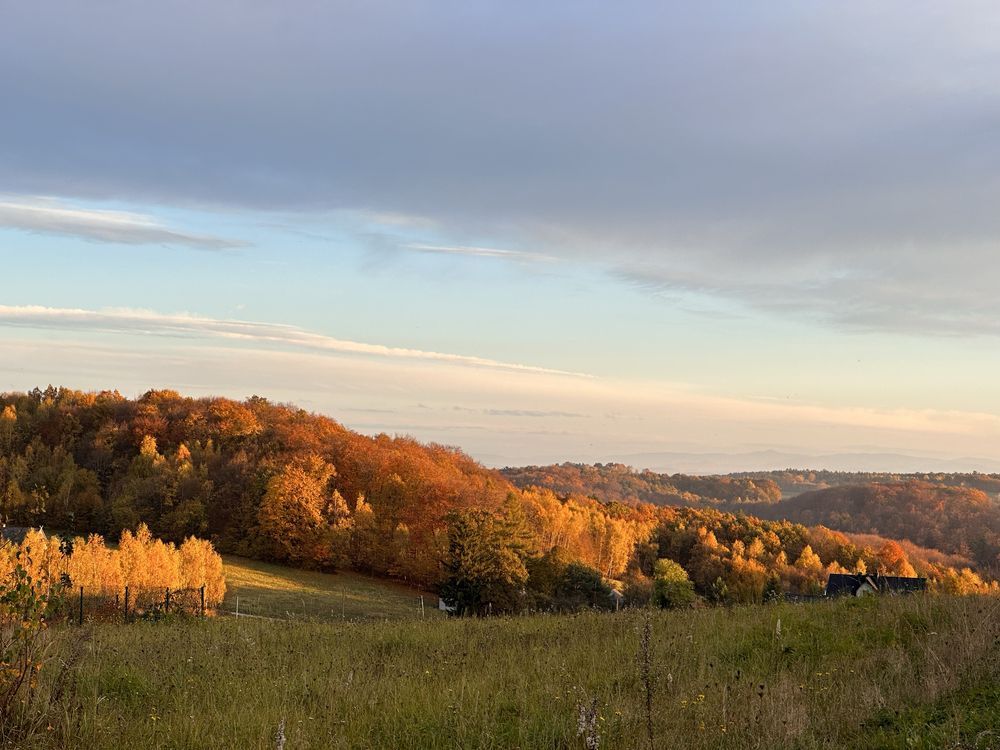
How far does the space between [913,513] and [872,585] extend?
135662 millimetres

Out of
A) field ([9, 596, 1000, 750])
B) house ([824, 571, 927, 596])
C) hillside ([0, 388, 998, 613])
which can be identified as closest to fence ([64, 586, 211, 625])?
field ([9, 596, 1000, 750])

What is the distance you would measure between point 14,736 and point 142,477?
8039 cm

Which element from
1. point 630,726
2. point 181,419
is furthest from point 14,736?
point 181,419

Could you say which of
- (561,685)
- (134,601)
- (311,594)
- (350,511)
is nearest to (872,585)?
(561,685)

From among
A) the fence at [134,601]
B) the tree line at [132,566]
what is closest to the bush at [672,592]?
the tree line at [132,566]

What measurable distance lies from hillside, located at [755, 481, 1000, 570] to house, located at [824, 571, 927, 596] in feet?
244

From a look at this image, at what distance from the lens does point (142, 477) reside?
258 feet

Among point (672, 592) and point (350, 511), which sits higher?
point (350, 511)

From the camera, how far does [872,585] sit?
24.3 m

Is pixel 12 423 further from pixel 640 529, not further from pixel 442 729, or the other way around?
pixel 442 729

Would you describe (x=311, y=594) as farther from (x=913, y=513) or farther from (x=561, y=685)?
(x=913, y=513)

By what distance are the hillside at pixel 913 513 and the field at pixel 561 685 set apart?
12191cm

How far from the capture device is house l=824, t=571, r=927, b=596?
13.4 m

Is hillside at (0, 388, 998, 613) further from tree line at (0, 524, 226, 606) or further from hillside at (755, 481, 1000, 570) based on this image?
hillside at (755, 481, 1000, 570)
